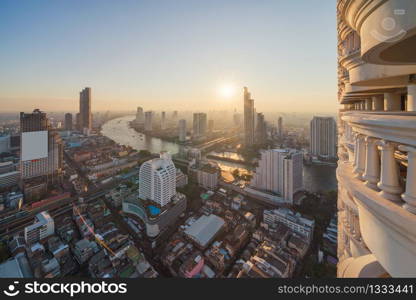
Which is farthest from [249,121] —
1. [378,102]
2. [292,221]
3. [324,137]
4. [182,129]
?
[378,102]

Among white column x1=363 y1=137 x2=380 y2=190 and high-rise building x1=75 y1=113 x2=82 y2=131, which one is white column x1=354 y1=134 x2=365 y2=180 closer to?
white column x1=363 y1=137 x2=380 y2=190

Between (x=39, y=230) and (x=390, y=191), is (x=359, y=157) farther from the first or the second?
(x=39, y=230)

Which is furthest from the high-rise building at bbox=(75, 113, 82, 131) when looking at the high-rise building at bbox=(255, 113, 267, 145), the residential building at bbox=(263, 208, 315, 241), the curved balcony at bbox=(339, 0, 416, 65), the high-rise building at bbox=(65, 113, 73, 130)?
the curved balcony at bbox=(339, 0, 416, 65)

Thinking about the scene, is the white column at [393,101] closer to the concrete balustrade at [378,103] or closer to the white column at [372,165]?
the concrete balustrade at [378,103]

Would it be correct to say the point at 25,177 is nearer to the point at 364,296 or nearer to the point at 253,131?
the point at 364,296

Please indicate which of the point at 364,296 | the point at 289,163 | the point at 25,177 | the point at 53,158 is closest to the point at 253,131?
the point at 289,163

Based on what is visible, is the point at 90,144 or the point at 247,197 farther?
the point at 90,144

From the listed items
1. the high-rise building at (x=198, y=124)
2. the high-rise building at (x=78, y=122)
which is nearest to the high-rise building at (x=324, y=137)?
the high-rise building at (x=198, y=124)
